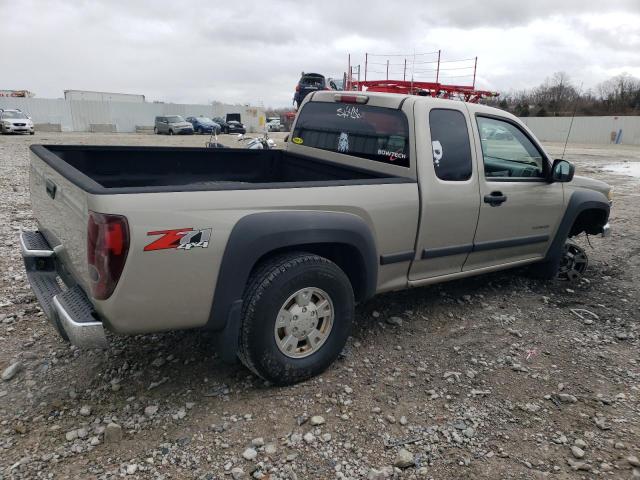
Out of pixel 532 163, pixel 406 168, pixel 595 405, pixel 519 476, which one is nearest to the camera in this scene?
pixel 519 476

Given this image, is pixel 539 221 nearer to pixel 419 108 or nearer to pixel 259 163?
pixel 419 108

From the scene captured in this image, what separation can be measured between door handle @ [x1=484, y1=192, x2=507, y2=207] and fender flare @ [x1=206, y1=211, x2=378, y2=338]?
1.39m

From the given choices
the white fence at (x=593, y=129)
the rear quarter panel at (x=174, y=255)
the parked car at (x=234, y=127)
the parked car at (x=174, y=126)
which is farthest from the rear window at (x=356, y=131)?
the white fence at (x=593, y=129)

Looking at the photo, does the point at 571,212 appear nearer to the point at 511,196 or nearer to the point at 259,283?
the point at 511,196

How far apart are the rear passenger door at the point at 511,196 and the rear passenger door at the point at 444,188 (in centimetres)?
14

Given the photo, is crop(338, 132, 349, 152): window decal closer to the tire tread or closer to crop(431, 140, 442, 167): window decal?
crop(431, 140, 442, 167): window decal

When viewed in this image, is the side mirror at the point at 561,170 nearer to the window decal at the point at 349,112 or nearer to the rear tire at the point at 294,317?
the window decal at the point at 349,112

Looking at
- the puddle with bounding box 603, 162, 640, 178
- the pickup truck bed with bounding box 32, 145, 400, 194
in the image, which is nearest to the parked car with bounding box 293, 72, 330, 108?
the puddle with bounding box 603, 162, 640, 178

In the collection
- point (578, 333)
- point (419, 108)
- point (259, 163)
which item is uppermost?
point (419, 108)

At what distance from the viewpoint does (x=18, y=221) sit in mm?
6645

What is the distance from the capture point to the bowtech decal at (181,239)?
2.37 m

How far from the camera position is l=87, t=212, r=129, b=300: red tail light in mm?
2275

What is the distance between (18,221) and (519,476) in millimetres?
6736

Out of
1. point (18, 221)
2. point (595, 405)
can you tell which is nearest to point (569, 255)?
point (595, 405)
